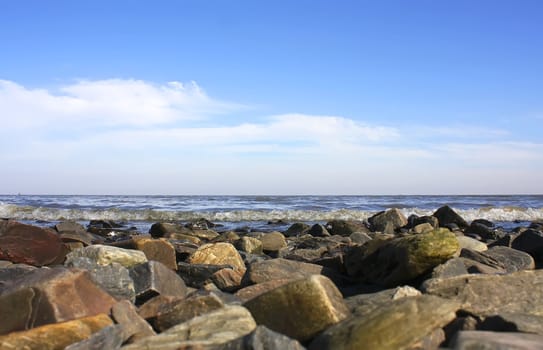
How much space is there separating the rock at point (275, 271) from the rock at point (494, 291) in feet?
4.57

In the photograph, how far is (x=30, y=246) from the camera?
22.8ft

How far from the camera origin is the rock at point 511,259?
608 cm

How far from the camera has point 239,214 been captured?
83.2ft

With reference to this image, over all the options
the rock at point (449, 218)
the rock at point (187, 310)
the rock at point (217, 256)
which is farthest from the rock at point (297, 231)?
the rock at point (187, 310)

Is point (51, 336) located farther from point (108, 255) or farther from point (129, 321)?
point (108, 255)

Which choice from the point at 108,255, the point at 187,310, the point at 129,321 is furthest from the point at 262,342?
the point at 108,255

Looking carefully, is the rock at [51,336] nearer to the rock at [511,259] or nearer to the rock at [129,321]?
the rock at [129,321]

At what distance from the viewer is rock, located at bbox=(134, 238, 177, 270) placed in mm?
6453

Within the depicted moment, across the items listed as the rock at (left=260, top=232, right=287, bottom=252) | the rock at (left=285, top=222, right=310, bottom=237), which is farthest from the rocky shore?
the rock at (left=285, top=222, right=310, bottom=237)

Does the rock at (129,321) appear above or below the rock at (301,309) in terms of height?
below

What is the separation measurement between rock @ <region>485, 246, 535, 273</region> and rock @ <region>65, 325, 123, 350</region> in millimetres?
4383

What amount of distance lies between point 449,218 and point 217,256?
1013cm

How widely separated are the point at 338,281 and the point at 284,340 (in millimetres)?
2674

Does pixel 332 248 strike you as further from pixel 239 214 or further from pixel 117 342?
pixel 239 214
